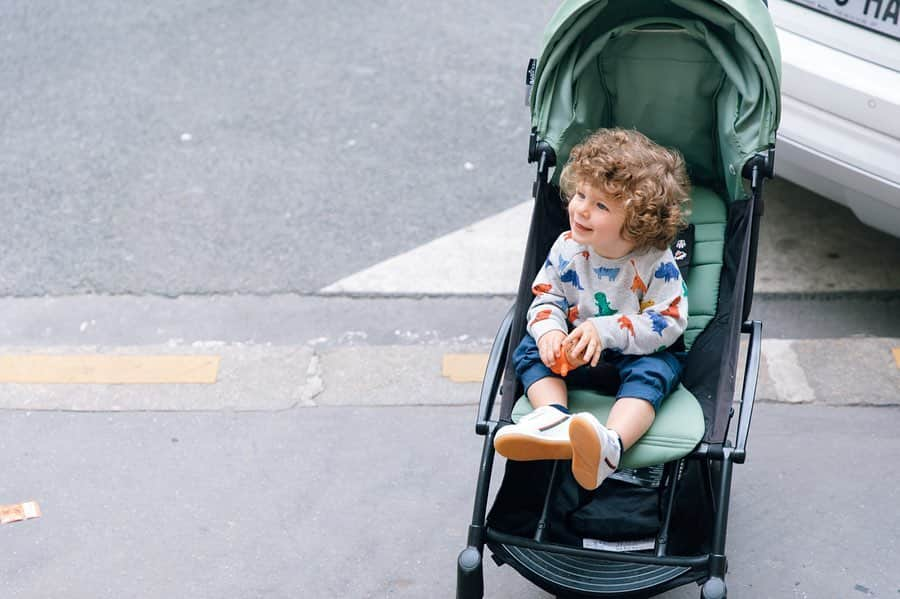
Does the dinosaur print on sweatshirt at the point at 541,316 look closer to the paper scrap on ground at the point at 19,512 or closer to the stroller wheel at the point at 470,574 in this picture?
the stroller wheel at the point at 470,574

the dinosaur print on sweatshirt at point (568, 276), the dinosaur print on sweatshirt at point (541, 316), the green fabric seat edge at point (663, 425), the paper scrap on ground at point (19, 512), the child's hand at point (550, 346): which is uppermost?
the dinosaur print on sweatshirt at point (568, 276)

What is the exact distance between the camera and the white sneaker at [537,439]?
9.45ft

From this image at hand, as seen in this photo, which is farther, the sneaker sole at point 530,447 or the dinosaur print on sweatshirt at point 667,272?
the dinosaur print on sweatshirt at point 667,272

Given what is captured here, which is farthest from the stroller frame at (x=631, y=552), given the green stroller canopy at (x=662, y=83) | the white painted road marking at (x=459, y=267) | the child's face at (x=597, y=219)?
the white painted road marking at (x=459, y=267)

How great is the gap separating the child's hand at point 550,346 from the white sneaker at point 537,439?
234 millimetres

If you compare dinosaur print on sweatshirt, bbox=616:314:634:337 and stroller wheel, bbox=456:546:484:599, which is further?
dinosaur print on sweatshirt, bbox=616:314:634:337

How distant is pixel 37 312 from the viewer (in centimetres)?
470

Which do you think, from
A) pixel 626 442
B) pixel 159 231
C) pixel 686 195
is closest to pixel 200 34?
pixel 159 231

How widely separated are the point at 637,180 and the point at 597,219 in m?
0.16

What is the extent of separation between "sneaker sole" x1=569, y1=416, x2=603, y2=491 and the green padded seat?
17cm

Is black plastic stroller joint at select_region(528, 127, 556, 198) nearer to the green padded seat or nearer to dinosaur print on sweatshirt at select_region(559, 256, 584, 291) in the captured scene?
dinosaur print on sweatshirt at select_region(559, 256, 584, 291)

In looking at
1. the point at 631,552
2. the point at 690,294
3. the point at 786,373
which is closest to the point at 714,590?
the point at 631,552

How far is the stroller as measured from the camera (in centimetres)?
303

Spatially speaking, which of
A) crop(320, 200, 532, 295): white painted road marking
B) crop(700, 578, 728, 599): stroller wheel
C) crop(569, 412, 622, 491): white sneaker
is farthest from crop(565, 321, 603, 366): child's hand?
crop(320, 200, 532, 295): white painted road marking
